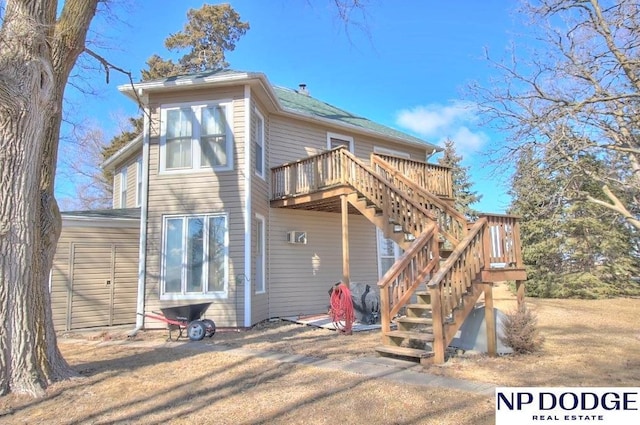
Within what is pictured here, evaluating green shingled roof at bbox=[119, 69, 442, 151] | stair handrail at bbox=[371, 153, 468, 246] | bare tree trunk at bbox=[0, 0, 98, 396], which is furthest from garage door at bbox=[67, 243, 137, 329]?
stair handrail at bbox=[371, 153, 468, 246]

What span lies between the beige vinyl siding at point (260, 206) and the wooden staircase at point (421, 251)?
626 mm

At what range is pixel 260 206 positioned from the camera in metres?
10.6

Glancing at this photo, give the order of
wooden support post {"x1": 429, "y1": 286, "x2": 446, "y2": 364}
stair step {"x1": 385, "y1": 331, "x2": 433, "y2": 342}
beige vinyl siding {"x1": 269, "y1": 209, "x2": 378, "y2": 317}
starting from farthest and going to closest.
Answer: beige vinyl siding {"x1": 269, "y1": 209, "x2": 378, "y2": 317}, stair step {"x1": 385, "y1": 331, "x2": 433, "y2": 342}, wooden support post {"x1": 429, "y1": 286, "x2": 446, "y2": 364}

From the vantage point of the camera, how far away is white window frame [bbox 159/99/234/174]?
10.0 meters

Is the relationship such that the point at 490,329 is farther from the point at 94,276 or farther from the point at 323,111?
the point at 323,111

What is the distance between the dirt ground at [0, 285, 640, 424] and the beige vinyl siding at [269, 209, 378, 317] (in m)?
3.08

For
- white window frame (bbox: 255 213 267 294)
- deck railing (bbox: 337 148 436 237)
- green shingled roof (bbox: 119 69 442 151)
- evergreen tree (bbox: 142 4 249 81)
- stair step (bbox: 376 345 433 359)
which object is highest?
evergreen tree (bbox: 142 4 249 81)

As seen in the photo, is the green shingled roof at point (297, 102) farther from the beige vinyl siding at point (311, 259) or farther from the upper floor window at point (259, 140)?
the beige vinyl siding at point (311, 259)

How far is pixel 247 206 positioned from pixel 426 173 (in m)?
5.10

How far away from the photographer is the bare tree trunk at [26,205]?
4641 millimetres

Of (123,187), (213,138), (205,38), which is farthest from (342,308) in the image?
(205,38)

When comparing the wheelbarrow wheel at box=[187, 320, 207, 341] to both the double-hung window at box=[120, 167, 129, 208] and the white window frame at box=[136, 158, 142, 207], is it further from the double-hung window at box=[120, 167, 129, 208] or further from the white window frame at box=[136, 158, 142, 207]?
the double-hung window at box=[120, 167, 129, 208]

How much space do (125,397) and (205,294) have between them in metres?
5.02

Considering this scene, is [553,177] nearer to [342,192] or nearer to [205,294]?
[342,192]
